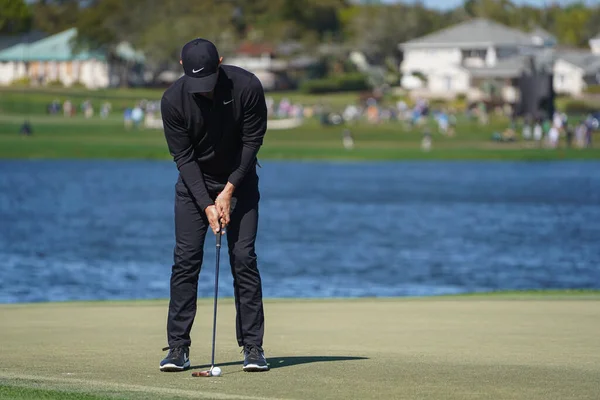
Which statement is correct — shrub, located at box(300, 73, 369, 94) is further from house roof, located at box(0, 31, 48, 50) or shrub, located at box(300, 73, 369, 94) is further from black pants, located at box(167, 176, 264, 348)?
black pants, located at box(167, 176, 264, 348)

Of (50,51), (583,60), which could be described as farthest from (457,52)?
(50,51)

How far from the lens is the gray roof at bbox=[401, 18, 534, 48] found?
142125 mm

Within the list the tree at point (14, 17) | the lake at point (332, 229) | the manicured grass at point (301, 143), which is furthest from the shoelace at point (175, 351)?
the tree at point (14, 17)

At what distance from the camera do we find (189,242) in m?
8.10

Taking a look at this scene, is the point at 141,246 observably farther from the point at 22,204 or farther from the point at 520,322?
the point at 520,322

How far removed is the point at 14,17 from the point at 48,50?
14.2 meters

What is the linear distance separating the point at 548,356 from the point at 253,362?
81.3 inches

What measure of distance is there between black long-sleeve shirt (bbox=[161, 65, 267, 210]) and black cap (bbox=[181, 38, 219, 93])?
0.29 feet

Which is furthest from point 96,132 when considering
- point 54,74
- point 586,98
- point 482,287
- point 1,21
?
point 482,287

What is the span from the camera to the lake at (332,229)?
1003 inches

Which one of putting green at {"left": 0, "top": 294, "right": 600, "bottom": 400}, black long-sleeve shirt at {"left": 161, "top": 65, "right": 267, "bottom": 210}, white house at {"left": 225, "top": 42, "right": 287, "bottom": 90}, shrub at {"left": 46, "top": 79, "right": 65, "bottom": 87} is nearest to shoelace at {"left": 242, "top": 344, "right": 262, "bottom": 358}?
putting green at {"left": 0, "top": 294, "right": 600, "bottom": 400}

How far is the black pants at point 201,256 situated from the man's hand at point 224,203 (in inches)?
5.3

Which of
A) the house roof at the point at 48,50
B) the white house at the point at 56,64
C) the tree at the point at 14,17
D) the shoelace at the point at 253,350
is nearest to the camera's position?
the shoelace at the point at 253,350

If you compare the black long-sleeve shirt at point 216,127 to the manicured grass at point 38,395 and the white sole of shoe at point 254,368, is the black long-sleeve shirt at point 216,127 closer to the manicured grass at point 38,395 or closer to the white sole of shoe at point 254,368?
the white sole of shoe at point 254,368
